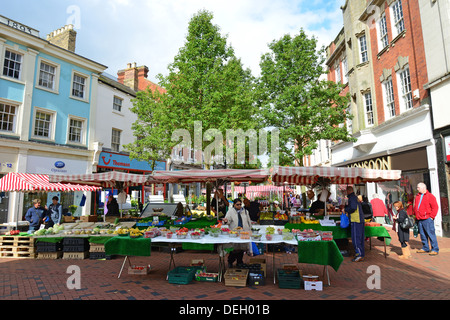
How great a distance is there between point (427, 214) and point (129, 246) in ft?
29.4

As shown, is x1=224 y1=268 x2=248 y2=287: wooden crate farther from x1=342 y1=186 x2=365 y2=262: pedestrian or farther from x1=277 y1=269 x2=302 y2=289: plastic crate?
x1=342 y1=186 x2=365 y2=262: pedestrian

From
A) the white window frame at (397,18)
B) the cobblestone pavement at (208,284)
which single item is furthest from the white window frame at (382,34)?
the cobblestone pavement at (208,284)

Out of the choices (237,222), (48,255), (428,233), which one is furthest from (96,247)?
(428,233)

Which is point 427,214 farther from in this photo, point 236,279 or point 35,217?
point 35,217

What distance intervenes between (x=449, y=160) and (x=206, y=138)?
1102 cm

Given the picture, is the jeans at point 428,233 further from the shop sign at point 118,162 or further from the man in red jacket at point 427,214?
the shop sign at point 118,162

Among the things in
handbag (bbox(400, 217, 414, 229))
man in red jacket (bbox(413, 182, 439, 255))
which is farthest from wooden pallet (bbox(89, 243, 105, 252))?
man in red jacket (bbox(413, 182, 439, 255))

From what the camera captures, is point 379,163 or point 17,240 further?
point 379,163

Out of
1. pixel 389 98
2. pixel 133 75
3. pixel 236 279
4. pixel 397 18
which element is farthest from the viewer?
pixel 133 75

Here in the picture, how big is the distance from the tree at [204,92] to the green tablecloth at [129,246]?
9.25 m

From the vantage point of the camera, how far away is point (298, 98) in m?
15.4

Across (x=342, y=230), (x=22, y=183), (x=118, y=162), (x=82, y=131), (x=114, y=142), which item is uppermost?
(x=82, y=131)
